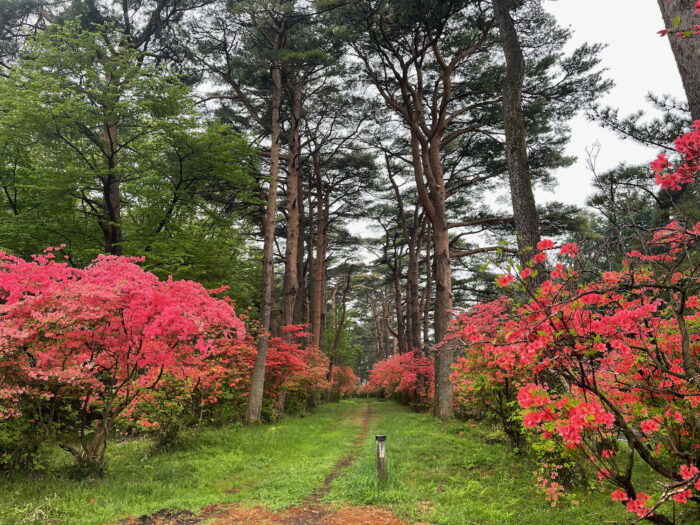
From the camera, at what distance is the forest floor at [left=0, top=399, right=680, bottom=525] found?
4004mm

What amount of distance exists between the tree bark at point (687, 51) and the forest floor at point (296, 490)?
13.8 feet

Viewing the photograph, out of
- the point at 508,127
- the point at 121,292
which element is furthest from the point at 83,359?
the point at 508,127

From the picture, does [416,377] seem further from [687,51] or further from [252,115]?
[687,51]

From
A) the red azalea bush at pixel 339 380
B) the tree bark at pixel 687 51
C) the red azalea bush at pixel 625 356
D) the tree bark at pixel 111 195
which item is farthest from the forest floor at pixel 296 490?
the red azalea bush at pixel 339 380

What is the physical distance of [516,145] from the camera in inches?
243

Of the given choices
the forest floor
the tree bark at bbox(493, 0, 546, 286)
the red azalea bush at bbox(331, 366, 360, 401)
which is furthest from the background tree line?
the red azalea bush at bbox(331, 366, 360, 401)

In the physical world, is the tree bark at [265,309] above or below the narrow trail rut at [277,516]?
above

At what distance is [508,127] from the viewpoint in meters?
6.29

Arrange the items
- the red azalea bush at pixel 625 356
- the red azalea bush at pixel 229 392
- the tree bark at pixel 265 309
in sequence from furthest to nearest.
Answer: the tree bark at pixel 265 309 → the red azalea bush at pixel 229 392 → the red azalea bush at pixel 625 356

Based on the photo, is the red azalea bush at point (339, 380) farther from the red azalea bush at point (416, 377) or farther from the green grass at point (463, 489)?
the green grass at point (463, 489)

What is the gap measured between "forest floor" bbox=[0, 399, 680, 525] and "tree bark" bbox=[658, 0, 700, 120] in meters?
4.20

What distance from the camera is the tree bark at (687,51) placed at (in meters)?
4.07

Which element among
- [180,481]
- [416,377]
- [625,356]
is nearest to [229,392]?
[180,481]

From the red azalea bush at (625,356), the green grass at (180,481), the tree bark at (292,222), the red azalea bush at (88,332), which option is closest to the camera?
the red azalea bush at (625,356)
